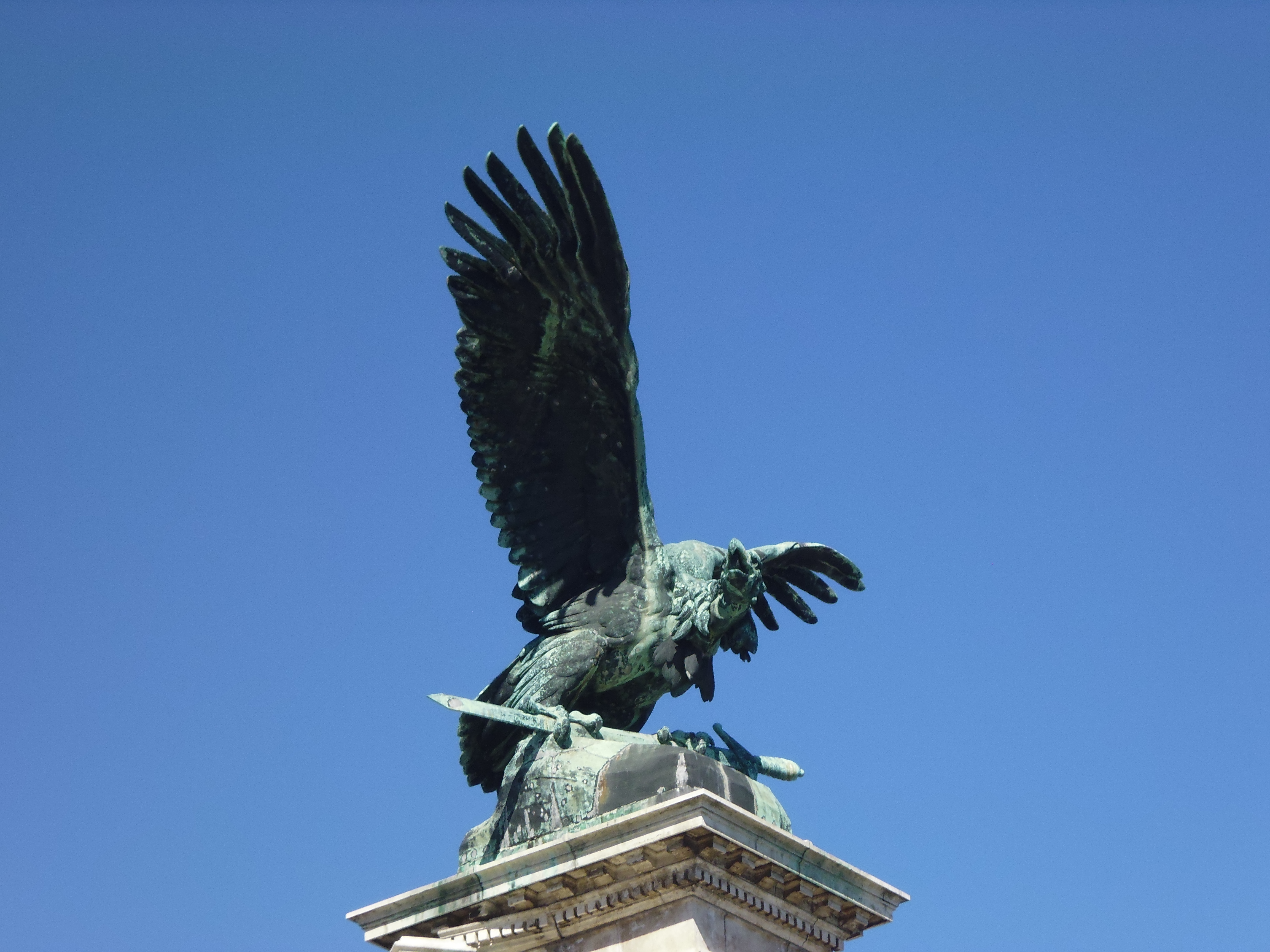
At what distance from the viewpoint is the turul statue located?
548 inches

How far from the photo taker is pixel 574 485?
14.8m

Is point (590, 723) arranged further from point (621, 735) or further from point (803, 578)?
point (803, 578)

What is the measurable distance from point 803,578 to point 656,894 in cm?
380

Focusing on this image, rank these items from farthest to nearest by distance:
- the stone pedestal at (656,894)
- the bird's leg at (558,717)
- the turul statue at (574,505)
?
the turul statue at (574,505)
the bird's leg at (558,717)
the stone pedestal at (656,894)

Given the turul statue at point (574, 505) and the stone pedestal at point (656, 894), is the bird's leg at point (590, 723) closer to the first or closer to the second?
the turul statue at point (574, 505)

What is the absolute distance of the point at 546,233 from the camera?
46.6 feet

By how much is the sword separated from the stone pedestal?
958 mm

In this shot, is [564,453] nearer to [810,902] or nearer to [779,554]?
[779,554]

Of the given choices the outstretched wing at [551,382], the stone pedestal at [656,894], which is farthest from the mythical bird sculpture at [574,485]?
the stone pedestal at [656,894]

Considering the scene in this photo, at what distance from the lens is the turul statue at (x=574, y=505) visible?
13.9 meters

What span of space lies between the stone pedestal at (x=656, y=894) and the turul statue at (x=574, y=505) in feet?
3.53

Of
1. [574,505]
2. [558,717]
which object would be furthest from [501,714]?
[574,505]

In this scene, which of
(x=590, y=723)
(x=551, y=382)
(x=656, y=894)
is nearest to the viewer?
(x=656, y=894)

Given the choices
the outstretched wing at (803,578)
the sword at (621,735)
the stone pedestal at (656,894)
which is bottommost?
the stone pedestal at (656,894)
